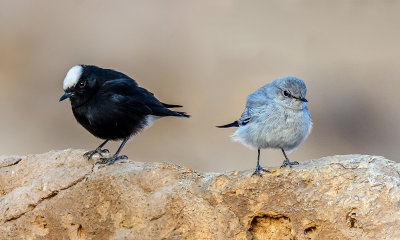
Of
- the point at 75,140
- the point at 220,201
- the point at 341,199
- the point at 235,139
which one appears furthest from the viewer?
the point at 75,140

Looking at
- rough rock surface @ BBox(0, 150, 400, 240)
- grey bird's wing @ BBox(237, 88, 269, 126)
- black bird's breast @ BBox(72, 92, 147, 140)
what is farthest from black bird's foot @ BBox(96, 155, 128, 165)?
grey bird's wing @ BBox(237, 88, 269, 126)

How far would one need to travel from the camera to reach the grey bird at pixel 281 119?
545 cm

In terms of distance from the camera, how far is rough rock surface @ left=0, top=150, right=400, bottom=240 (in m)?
4.62

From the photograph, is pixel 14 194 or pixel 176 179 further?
pixel 14 194

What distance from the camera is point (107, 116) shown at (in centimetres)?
652

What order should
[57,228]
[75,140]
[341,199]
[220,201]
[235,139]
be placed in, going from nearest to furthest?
[341,199]
[220,201]
[57,228]
[235,139]
[75,140]

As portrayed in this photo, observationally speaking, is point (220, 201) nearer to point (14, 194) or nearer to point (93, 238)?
point (93, 238)

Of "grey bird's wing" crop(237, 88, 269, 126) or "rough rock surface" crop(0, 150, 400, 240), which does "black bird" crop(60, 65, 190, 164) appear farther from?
"grey bird's wing" crop(237, 88, 269, 126)

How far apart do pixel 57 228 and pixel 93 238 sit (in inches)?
13.4

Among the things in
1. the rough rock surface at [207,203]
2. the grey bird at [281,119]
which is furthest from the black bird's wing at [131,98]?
the grey bird at [281,119]

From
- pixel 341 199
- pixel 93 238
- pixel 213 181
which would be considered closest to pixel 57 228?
pixel 93 238

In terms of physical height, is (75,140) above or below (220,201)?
above

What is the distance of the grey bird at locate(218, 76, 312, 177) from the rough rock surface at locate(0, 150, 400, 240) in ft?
1.69

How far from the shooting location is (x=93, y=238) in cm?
517
